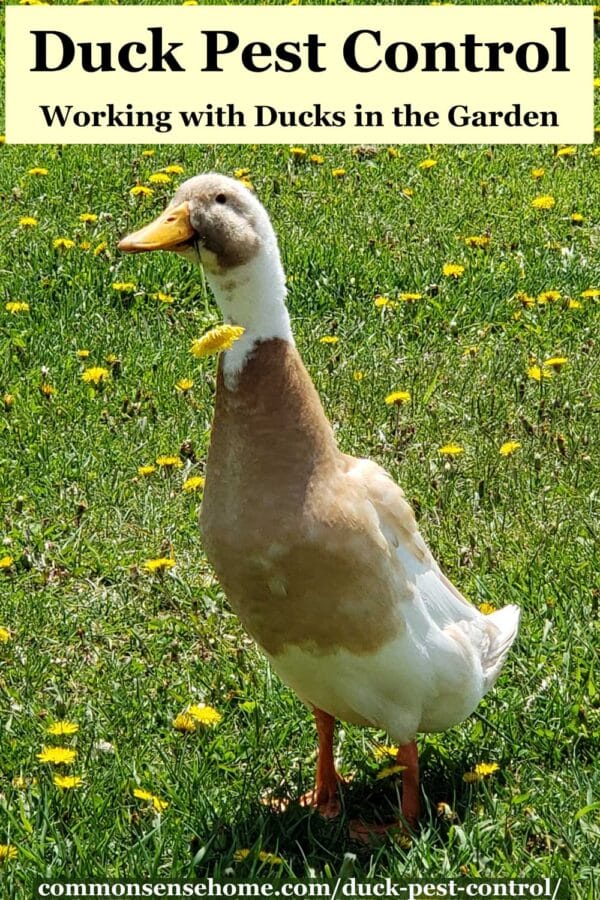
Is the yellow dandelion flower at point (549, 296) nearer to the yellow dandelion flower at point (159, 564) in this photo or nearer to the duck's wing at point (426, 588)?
the yellow dandelion flower at point (159, 564)

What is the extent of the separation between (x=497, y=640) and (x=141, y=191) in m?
3.52

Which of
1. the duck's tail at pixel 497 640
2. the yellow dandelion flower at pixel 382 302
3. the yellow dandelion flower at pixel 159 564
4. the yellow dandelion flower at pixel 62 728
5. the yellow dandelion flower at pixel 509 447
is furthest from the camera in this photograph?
the yellow dandelion flower at pixel 382 302

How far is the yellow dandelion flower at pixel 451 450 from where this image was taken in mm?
4848

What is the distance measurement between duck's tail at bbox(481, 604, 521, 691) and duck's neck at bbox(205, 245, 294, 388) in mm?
1036

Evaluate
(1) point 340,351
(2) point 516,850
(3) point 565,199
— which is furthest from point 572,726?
(3) point 565,199

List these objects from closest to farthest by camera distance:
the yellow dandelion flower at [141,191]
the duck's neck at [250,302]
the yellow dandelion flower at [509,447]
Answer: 1. the duck's neck at [250,302]
2. the yellow dandelion flower at [509,447]
3. the yellow dandelion flower at [141,191]

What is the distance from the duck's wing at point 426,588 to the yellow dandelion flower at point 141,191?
3349 millimetres

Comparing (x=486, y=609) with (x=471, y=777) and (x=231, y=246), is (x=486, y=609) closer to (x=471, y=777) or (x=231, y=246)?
(x=471, y=777)

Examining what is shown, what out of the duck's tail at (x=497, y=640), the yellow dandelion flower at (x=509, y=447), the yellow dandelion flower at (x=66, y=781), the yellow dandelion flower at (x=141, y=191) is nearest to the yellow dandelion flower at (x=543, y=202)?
the yellow dandelion flower at (x=141, y=191)

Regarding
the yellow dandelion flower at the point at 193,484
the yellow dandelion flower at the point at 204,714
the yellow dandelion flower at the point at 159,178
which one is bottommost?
the yellow dandelion flower at the point at 204,714

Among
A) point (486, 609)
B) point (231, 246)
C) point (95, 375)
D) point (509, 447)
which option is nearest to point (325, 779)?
point (486, 609)

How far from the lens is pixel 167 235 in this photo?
3.15 m

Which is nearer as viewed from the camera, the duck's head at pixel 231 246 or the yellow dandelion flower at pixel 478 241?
the duck's head at pixel 231 246

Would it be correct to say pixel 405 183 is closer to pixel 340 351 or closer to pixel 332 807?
pixel 340 351
